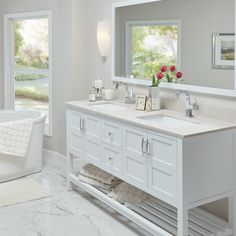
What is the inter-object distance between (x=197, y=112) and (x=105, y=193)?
1094 millimetres

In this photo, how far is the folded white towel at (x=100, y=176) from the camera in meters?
3.64

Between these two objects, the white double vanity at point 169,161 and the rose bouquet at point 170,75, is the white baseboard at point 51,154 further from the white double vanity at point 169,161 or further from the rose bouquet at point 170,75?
the rose bouquet at point 170,75

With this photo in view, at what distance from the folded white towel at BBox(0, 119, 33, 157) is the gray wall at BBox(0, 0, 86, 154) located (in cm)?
63

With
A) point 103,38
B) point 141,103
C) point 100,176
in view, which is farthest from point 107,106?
point 103,38

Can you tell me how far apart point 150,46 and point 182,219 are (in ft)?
5.36

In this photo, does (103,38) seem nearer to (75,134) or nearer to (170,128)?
(75,134)

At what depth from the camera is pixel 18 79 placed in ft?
18.8

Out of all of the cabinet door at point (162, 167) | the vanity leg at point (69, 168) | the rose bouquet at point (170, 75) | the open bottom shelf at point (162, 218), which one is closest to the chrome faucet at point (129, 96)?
the rose bouquet at point (170, 75)

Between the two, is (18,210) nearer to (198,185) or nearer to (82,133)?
(82,133)

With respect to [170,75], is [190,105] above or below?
below

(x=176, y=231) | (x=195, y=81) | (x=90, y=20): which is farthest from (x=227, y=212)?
(x=90, y=20)

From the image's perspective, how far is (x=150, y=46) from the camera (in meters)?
3.60

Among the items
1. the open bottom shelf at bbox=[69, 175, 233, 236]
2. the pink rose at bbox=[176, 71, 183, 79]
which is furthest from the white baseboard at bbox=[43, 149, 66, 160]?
the pink rose at bbox=[176, 71, 183, 79]

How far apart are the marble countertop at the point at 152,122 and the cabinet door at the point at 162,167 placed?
0.26 feet
